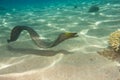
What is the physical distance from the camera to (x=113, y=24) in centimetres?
870

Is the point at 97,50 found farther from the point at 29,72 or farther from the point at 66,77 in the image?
the point at 29,72

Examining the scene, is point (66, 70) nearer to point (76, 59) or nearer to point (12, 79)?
point (76, 59)

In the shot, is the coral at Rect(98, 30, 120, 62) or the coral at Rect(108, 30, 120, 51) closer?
the coral at Rect(98, 30, 120, 62)

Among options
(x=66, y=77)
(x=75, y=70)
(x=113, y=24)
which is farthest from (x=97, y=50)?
(x=113, y=24)

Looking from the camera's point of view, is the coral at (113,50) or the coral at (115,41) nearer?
the coral at (113,50)

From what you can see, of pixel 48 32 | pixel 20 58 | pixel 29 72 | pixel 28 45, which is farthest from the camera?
pixel 48 32

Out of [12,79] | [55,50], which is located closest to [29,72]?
[12,79]

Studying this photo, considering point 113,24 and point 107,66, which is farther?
point 113,24

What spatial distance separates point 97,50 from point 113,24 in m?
3.40

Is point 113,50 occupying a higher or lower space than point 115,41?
lower

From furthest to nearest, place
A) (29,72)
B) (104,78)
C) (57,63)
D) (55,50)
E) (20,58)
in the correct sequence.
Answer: (55,50), (20,58), (57,63), (29,72), (104,78)

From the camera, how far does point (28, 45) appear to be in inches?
267

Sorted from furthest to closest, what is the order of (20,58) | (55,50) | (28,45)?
(28,45) < (55,50) < (20,58)

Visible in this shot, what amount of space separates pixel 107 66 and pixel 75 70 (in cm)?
82
